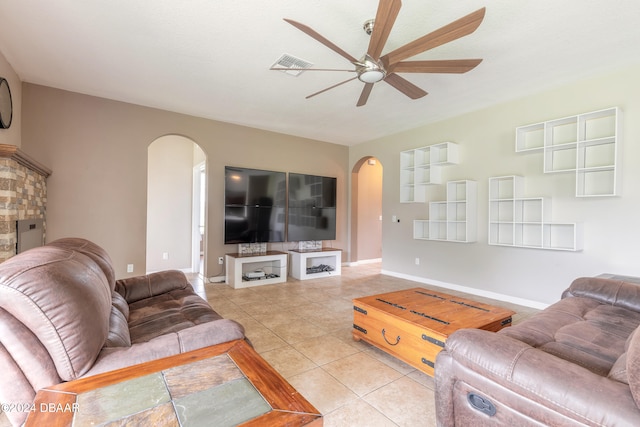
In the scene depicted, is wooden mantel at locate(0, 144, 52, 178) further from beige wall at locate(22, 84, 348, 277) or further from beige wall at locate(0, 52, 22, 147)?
beige wall at locate(22, 84, 348, 277)

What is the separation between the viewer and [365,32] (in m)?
2.45

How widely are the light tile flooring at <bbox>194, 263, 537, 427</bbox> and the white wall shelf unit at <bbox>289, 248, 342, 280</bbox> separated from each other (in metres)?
0.85

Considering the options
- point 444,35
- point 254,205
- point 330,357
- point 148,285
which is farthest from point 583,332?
point 254,205

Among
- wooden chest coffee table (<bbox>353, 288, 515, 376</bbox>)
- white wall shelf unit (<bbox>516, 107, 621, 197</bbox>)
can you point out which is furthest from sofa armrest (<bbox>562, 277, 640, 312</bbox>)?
white wall shelf unit (<bbox>516, 107, 621, 197</bbox>)

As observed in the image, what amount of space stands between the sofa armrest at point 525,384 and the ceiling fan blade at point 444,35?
5.81ft

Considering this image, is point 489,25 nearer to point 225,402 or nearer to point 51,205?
point 225,402

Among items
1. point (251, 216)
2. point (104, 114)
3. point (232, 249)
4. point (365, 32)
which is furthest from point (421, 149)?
point (104, 114)

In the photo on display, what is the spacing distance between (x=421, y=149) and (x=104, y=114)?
478 cm

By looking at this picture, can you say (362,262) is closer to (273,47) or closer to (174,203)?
(174,203)

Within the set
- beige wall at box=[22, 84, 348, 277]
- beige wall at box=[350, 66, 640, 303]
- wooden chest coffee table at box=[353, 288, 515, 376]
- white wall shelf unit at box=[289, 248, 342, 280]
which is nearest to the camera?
wooden chest coffee table at box=[353, 288, 515, 376]

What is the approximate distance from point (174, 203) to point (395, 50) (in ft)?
16.0

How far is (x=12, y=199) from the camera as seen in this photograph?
227 cm

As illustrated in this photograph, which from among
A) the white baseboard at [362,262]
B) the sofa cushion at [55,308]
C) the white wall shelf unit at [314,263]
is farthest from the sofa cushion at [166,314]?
the white baseboard at [362,262]

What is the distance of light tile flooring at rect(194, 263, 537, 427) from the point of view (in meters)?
1.72
